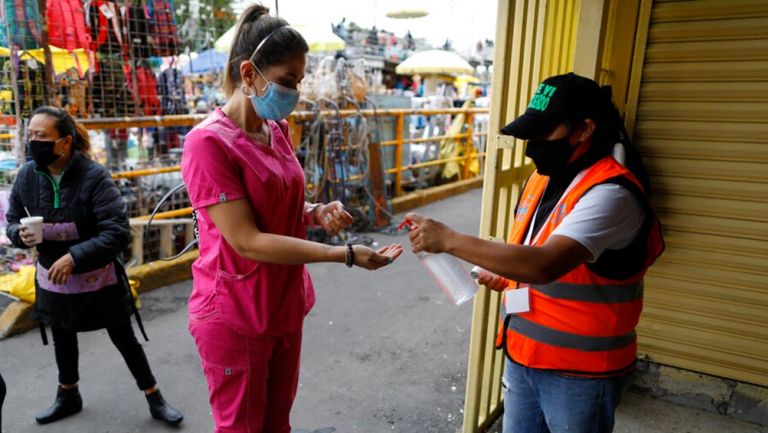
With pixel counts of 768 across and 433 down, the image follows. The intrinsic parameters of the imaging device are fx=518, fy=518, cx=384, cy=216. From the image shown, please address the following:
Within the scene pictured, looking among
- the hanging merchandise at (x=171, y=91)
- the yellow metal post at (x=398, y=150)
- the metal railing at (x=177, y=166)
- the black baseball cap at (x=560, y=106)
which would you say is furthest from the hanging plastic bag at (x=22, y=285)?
the yellow metal post at (x=398, y=150)

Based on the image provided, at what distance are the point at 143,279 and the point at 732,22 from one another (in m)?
4.76

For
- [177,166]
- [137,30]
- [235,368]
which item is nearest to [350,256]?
[235,368]

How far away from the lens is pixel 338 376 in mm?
3498

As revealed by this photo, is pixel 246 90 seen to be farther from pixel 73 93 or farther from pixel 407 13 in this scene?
pixel 407 13

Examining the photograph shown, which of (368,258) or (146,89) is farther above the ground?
(146,89)

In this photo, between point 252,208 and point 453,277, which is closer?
point 252,208

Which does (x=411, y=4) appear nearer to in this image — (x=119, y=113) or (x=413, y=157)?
(x=413, y=157)

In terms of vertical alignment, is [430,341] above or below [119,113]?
below

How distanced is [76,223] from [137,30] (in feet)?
12.4

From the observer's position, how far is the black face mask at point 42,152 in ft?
8.57

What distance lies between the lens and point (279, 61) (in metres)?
1.72

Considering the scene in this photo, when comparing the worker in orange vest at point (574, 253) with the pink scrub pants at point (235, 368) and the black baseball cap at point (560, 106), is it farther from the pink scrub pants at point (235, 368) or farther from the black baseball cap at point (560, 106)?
the pink scrub pants at point (235, 368)

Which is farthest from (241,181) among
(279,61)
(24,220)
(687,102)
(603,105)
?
(687,102)

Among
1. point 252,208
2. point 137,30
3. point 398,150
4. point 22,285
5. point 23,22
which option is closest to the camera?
point 252,208
